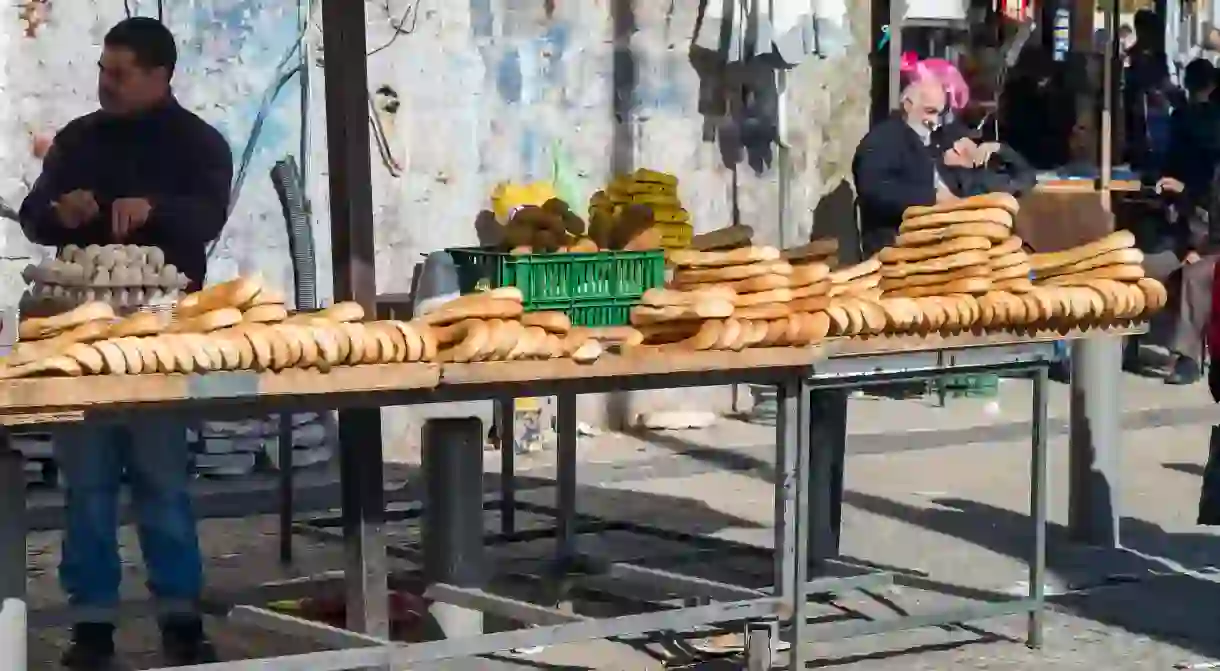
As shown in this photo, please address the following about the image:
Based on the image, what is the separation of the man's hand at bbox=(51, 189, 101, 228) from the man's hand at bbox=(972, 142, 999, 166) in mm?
4883

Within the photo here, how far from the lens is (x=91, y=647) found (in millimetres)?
5809

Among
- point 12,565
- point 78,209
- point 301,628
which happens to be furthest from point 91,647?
point 12,565

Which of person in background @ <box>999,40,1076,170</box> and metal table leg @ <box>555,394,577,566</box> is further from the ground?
person in background @ <box>999,40,1076,170</box>

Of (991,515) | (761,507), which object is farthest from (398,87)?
(991,515)

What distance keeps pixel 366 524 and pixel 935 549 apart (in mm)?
3081

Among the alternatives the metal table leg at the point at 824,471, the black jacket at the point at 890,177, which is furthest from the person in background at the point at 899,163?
the metal table leg at the point at 824,471

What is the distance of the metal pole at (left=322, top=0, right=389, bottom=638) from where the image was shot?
16.8 ft

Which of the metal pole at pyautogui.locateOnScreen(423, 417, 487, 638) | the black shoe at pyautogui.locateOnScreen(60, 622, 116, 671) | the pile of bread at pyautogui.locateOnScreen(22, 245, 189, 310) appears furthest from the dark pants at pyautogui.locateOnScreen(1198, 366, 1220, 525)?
the black shoe at pyautogui.locateOnScreen(60, 622, 116, 671)

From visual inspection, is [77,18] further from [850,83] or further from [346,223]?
[850,83]

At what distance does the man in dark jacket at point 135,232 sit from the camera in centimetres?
562

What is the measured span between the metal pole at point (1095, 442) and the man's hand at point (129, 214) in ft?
12.1

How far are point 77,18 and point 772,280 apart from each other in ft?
15.8

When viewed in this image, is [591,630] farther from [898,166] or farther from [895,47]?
[895,47]

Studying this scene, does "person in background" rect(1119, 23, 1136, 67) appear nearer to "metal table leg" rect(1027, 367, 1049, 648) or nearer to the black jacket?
the black jacket
